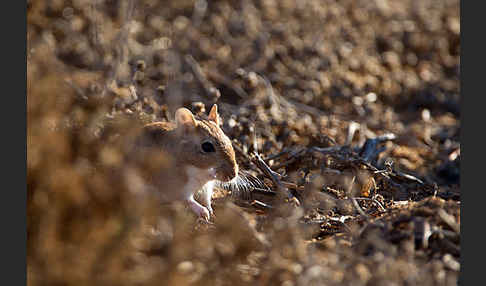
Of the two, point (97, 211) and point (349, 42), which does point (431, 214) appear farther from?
point (349, 42)

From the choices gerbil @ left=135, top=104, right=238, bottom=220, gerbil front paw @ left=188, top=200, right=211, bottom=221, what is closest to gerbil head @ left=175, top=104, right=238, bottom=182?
gerbil @ left=135, top=104, right=238, bottom=220

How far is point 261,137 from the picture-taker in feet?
22.6

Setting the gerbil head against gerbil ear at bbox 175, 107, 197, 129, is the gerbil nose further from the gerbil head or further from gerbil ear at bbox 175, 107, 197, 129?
gerbil ear at bbox 175, 107, 197, 129

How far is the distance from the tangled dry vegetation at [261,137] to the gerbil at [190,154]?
259 millimetres

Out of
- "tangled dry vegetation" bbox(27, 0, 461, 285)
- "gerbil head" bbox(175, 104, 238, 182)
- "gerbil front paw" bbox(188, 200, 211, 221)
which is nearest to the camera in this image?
"tangled dry vegetation" bbox(27, 0, 461, 285)

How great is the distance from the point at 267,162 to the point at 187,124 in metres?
1.19

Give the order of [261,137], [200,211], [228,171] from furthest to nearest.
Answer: [261,137]
[228,171]
[200,211]

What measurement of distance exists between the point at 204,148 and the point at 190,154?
112 millimetres

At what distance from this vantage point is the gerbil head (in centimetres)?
509

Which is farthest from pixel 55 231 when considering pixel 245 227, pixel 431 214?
pixel 431 214

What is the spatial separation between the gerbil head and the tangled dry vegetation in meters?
0.34

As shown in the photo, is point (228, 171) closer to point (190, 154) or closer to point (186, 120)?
point (190, 154)

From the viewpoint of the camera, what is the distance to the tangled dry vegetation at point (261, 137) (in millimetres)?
3342

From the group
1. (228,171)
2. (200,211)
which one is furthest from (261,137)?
(200,211)
